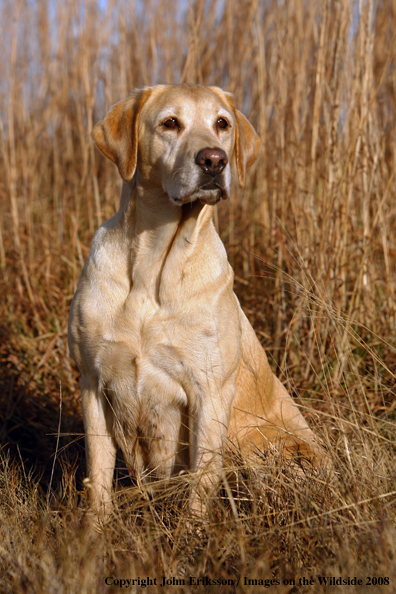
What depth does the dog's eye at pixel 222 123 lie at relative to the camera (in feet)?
7.93

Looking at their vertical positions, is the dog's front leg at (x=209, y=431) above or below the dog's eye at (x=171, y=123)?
below

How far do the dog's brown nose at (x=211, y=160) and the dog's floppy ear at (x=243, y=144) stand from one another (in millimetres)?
389

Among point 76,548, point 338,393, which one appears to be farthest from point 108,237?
point 338,393

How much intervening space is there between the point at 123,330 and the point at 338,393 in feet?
4.52

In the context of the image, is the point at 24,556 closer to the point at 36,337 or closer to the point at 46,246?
the point at 36,337

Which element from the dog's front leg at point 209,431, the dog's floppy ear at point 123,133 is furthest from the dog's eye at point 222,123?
the dog's front leg at point 209,431

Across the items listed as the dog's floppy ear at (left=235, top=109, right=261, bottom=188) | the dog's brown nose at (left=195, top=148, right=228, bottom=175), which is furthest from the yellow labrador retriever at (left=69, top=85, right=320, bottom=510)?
the dog's floppy ear at (left=235, top=109, right=261, bottom=188)

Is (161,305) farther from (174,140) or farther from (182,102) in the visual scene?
(182,102)

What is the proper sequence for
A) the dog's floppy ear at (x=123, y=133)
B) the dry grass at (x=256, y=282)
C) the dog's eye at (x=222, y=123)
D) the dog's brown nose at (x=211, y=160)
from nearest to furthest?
the dry grass at (x=256, y=282)
the dog's brown nose at (x=211, y=160)
the dog's floppy ear at (x=123, y=133)
the dog's eye at (x=222, y=123)

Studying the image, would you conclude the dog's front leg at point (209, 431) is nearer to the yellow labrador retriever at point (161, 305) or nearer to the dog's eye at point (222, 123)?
the yellow labrador retriever at point (161, 305)

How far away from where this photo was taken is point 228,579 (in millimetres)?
1631

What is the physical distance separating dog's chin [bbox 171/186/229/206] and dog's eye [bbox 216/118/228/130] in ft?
1.31

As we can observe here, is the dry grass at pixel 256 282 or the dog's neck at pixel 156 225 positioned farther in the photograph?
the dog's neck at pixel 156 225

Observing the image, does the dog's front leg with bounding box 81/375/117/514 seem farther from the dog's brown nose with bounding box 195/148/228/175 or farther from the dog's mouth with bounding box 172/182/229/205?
the dog's brown nose with bounding box 195/148/228/175
